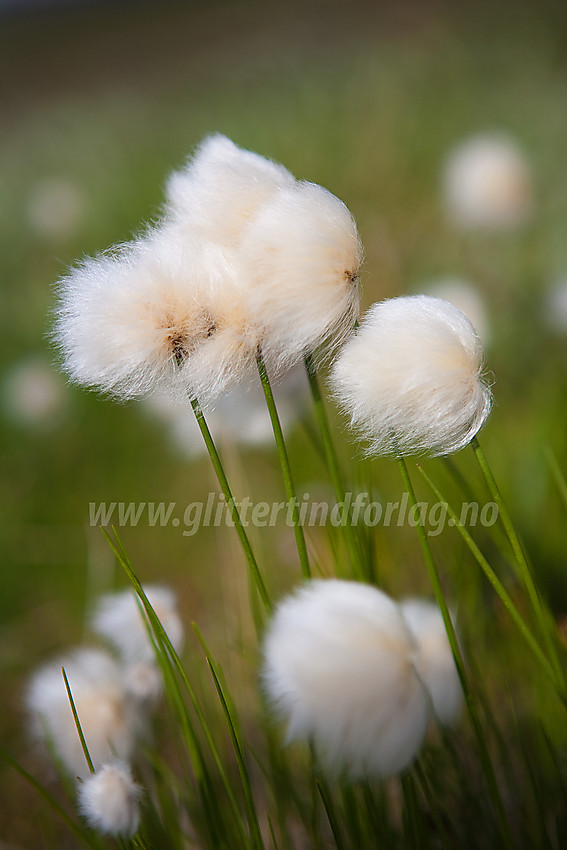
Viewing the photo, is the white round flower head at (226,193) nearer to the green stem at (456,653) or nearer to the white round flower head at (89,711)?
the green stem at (456,653)

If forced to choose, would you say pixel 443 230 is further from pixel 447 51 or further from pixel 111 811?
pixel 111 811

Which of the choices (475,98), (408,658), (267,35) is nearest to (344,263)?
(408,658)

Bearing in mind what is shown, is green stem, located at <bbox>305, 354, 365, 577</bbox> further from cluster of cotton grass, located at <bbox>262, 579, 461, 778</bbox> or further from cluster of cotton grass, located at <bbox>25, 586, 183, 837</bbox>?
cluster of cotton grass, located at <bbox>25, 586, 183, 837</bbox>

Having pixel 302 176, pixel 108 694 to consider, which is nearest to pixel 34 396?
pixel 302 176

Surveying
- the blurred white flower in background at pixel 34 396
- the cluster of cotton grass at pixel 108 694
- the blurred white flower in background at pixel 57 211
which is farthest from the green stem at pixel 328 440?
the blurred white flower in background at pixel 57 211

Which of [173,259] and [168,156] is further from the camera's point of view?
[168,156]

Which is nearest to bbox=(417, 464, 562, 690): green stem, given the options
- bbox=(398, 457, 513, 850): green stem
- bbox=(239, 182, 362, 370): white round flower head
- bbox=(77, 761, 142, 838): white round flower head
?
bbox=(398, 457, 513, 850): green stem

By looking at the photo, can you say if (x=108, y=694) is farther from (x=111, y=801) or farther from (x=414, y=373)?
(x=414, y=373)
